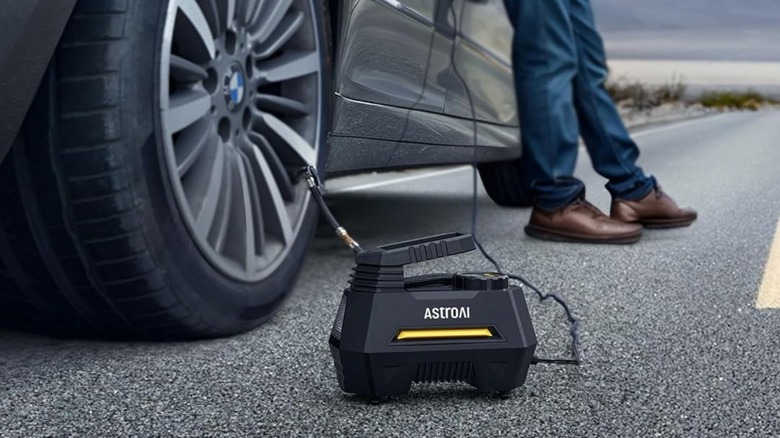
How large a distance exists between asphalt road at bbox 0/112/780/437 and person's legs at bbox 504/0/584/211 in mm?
467

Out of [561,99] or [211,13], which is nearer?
[211,13]

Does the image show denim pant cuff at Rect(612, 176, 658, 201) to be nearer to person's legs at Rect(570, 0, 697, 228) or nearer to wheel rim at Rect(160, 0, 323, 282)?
person's legs at Rect(570, 0, 697, 228)

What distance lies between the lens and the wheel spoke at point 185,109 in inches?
83.1

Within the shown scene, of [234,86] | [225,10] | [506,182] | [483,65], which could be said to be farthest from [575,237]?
[225,10]

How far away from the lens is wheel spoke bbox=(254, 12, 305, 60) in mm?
2570

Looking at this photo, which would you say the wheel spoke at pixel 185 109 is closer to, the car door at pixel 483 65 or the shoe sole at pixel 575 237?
the car door at pixel 483 65

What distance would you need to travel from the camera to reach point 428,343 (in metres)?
1.79

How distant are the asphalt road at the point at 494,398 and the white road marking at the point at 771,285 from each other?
0.03 meters

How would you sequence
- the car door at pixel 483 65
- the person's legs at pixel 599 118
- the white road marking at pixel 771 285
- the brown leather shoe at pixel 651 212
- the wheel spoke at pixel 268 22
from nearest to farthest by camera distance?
the wheel spoke at pixel 268 22 < the white road marking at pixel 771 285 < the car door at pixel 483 65 < the person's legs at pixel 599 118 < the brown leather shoe at pixel 651 212

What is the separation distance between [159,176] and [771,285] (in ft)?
6.39

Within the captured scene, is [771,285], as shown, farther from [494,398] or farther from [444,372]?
[444,372]

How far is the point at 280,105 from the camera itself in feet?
8.65

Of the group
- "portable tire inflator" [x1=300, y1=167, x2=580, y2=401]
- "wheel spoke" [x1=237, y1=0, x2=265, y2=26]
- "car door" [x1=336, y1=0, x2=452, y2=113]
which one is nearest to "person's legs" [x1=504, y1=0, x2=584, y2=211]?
"car door" [x1=336, y1=0, x2=452, y2=113]

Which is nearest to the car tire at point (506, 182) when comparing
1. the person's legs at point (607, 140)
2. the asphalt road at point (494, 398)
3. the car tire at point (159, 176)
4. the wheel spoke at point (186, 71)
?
the person's legs at point (607, 140)
